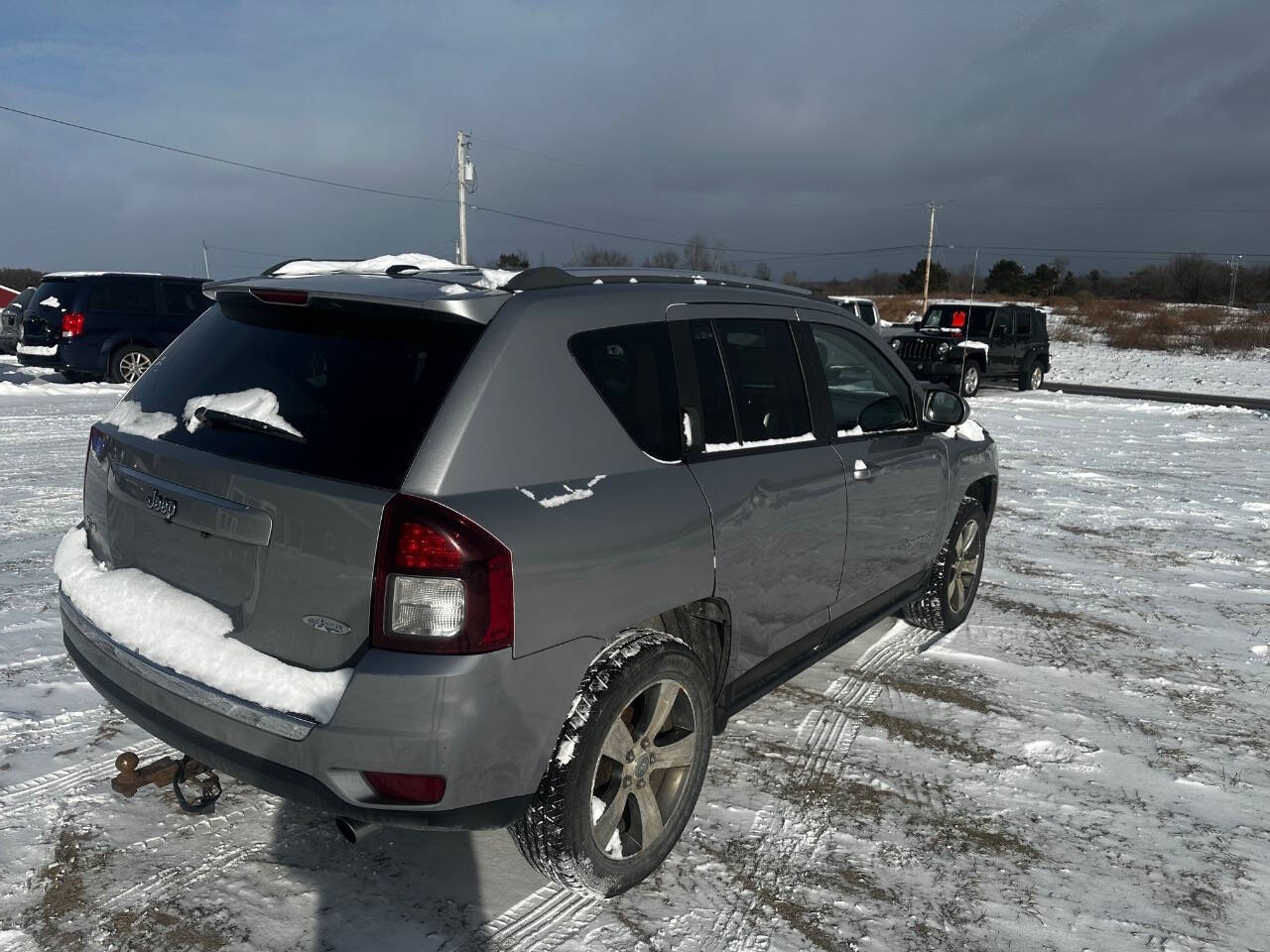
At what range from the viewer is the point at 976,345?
2064 cm

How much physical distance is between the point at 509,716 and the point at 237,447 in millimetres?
1033

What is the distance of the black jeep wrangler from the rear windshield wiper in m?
18.0

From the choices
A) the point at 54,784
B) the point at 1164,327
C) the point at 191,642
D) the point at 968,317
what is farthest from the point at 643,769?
the point at 1164,327

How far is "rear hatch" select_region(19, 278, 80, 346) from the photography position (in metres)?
14.4

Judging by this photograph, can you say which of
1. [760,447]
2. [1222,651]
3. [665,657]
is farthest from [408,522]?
[1222,651]

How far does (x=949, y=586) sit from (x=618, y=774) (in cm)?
291

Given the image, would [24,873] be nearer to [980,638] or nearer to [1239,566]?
[980,638]

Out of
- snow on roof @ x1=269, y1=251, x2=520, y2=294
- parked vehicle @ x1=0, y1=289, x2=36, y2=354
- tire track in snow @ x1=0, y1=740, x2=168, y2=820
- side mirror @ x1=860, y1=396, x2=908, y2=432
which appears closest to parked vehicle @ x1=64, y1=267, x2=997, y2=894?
Result: snow on roof @ x1=269, y1=251, x2=520, y2=294

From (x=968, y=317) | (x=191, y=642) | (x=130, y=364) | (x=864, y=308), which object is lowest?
(x=191, y=642)

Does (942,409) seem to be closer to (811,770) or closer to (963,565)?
(963,565)

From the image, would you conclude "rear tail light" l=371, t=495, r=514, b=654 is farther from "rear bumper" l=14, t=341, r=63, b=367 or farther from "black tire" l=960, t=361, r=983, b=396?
"black tire" l=960, t=361, r=983, b=396

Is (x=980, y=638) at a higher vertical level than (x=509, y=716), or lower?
lower

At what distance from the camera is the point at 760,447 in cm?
327

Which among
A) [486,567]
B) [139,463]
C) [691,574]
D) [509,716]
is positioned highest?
[139,463]
